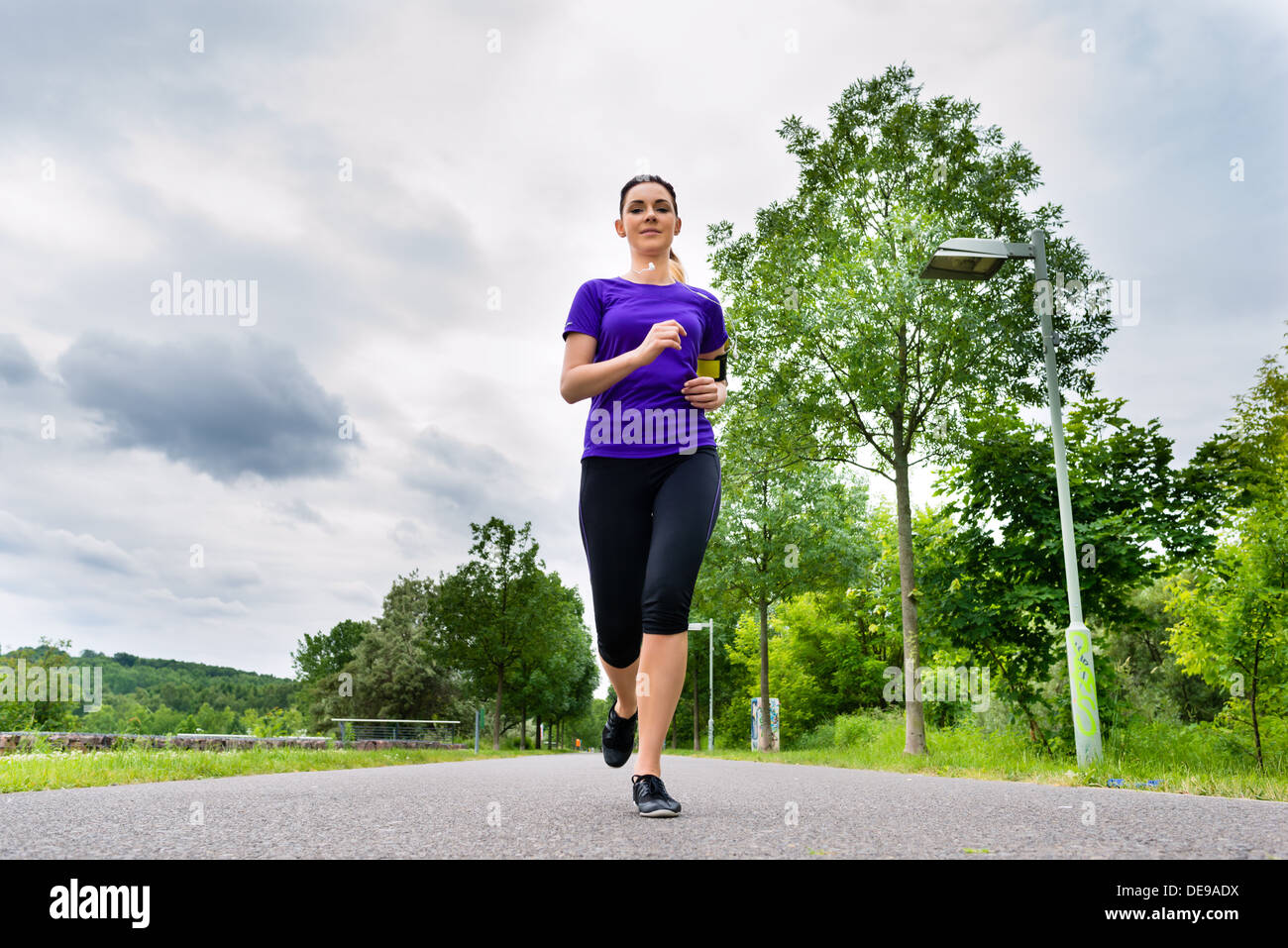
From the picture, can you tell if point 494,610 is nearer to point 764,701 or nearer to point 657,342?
point 764,701

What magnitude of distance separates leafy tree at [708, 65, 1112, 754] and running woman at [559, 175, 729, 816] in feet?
33.0

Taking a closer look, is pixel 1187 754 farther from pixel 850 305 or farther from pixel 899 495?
pixel 850 305

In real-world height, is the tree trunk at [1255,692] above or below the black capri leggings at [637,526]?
below

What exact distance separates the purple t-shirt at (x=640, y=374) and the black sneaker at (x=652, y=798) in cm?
137

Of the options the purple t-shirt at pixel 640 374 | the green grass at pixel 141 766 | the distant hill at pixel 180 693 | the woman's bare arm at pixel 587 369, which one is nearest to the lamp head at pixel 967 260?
the purple t-shirt at pixel 640 374

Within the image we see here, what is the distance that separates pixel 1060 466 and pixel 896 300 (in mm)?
6138

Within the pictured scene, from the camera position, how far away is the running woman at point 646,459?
3.50 metres

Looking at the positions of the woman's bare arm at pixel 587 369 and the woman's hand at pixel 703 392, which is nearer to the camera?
the woman's bare arm at pixel 587 369

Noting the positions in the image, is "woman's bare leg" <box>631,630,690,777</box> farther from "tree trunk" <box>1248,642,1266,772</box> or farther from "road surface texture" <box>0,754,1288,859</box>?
"tree trunk" <box>1248,642,1266,772</box>

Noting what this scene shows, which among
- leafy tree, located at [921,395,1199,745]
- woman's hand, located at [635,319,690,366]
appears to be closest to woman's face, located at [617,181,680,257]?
woman's hand, located at [635,319,690,366]

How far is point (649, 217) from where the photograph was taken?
4090mm

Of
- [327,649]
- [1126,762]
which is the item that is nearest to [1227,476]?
[1126,762]

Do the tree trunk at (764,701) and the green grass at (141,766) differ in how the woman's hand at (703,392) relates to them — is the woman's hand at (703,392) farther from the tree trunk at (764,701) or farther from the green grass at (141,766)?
the tree trunk at (764,701)

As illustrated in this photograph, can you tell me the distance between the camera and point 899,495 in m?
14.6
